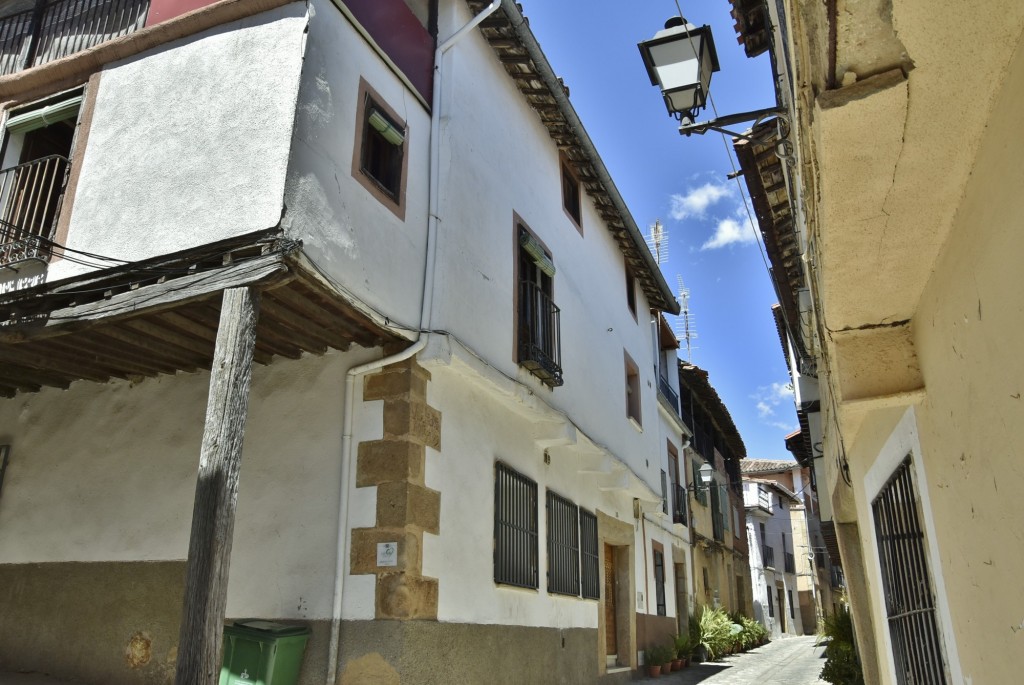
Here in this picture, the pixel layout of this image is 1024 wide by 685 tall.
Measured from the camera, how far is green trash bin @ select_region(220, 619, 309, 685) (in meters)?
5.89

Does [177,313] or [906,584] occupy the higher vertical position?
[177,313]

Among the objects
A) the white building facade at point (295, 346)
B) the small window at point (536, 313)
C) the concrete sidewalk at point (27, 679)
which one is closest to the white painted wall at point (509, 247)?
the white building facade at point (295, 346)

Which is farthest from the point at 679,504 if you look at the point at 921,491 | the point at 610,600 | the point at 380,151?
the point at 921,491

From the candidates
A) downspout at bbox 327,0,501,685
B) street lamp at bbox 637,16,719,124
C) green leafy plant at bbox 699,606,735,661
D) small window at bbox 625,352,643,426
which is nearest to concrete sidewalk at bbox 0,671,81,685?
downspout at bbox 327,0,501,685

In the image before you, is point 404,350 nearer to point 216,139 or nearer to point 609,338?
point 216,139

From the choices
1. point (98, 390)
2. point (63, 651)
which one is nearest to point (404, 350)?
point (98, 390)

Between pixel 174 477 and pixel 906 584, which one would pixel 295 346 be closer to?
pixel 174 477

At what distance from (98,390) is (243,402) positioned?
4.02m

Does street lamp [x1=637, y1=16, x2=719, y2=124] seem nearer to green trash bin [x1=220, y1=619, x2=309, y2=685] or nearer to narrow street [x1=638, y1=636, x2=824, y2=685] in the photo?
green trash bin [x1=220, y1=619, x2=309, y2=685]

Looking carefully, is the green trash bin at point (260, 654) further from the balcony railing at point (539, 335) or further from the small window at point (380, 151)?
the balcony railing at point (539, 335)

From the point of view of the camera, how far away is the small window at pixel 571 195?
1198cm

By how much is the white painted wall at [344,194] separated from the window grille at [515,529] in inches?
91.8

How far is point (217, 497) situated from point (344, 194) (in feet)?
8.65

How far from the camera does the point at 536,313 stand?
31.8ft
